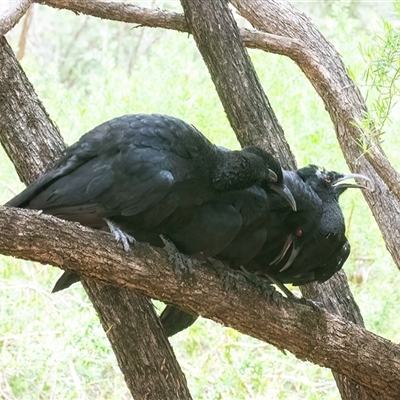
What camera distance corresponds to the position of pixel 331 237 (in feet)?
11.3

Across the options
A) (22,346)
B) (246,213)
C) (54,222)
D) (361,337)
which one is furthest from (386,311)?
(54,222)

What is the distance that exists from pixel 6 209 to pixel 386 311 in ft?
9.63

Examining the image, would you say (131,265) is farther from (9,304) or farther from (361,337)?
(9,304)

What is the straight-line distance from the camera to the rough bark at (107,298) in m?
3.39

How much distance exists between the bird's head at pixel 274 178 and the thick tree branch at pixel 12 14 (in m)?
1.18

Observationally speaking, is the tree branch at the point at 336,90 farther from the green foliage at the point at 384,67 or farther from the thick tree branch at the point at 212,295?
the green foliage at the point at 384,67

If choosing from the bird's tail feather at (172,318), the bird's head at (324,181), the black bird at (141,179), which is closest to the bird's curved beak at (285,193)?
the black bird at (141,179)

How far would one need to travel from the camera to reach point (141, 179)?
288cm

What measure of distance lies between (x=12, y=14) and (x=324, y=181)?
1.64 metres

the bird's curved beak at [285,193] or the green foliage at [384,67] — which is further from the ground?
the green foliage at [384,67]

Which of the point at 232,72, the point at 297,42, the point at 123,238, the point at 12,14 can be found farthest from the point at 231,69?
the point at 123,238

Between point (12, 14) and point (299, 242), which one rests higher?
point (12, 14)

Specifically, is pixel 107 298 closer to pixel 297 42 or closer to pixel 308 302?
pixel 308 302

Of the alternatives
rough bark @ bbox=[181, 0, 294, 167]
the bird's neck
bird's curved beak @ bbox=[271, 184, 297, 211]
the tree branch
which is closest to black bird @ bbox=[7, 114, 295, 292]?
the bird's neck
